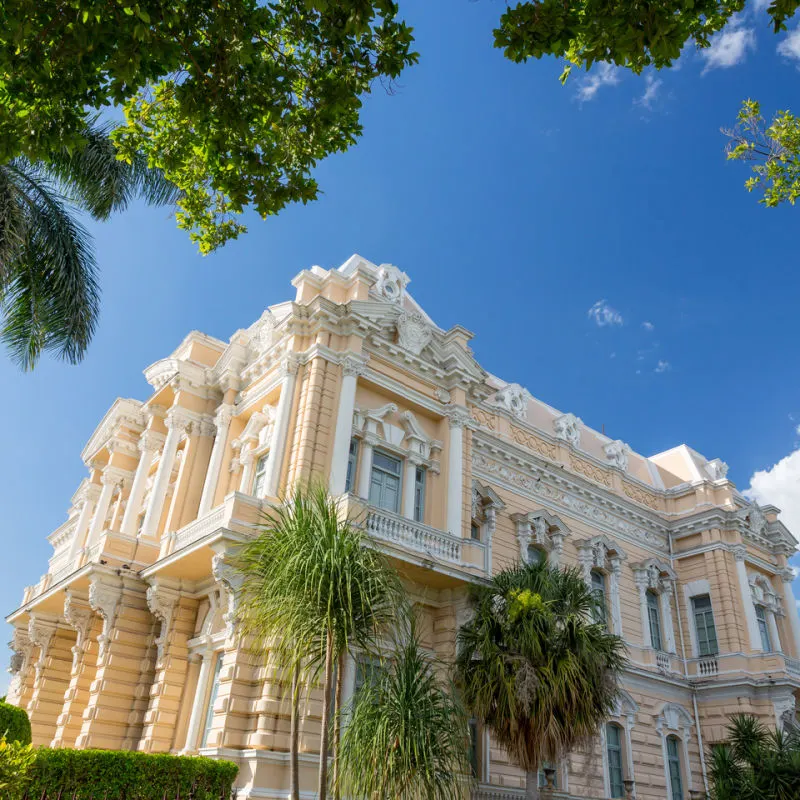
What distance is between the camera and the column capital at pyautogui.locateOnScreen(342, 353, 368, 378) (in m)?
16.1

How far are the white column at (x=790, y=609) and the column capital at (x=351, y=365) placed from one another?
60.0 feet

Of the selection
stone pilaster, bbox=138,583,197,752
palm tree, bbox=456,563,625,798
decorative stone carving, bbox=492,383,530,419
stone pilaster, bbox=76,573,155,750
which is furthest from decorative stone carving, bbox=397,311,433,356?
stone pilaster, bbox=76,573,155,750

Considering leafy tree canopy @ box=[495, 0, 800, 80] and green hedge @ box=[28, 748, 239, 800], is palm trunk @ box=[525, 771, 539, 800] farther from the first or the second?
leafy tree canopy @ box=[495, 0, 800, 80]

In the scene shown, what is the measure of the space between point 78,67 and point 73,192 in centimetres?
850

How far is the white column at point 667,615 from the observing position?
23.3 meters

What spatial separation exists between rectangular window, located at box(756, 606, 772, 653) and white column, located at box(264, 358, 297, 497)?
17.2 m

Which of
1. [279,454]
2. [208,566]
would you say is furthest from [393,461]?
[208,566]

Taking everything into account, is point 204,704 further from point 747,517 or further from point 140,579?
point 747,517

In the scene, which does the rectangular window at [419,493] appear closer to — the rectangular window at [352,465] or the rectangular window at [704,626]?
the rectangular window at [352,465]

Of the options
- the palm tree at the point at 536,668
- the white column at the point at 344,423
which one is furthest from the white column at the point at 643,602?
the white column at the point at 344,423

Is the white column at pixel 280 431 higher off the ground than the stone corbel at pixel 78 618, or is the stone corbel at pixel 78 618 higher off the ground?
the white column at pixel 280 431

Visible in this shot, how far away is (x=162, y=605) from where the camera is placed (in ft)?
51.7

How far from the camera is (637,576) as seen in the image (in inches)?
921

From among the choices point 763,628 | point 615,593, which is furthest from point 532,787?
point 763,628
